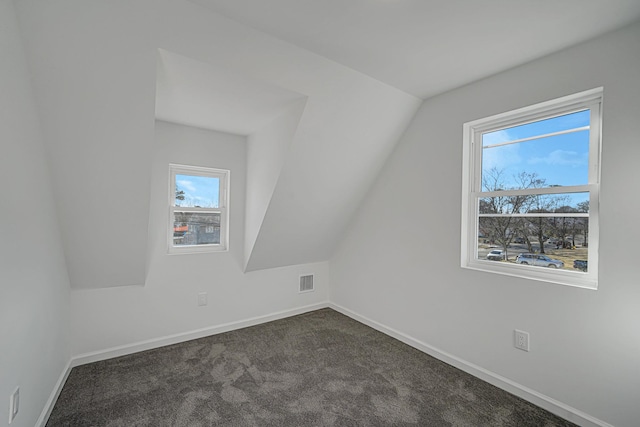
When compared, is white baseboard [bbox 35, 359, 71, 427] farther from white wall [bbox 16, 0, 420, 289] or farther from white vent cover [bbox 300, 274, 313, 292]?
white vent cover [bbox 300, 274, 313, 292]

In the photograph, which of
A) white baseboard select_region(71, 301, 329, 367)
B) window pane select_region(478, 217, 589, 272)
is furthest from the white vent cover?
window pane select_region(478, 217, 589, 272)

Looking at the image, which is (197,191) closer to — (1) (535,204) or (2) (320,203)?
(2) (320,203)

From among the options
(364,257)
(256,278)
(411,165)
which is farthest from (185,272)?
(411,165)

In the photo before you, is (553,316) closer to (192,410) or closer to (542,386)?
(542,386)

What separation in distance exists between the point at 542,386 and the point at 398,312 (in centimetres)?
127

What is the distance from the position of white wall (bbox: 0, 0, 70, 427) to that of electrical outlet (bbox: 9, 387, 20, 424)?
4 centimetres

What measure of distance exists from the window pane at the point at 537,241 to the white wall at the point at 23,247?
10.1 feet

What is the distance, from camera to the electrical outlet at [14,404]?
1.38 metres

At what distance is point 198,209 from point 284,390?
1993mm

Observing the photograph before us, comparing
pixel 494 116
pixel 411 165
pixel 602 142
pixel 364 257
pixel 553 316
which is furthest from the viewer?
pixel 364 257

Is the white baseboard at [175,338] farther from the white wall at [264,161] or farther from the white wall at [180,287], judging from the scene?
the white wall at [264,161]

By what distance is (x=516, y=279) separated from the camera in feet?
6.83

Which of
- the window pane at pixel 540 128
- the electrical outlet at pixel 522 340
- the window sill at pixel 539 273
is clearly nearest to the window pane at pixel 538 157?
the window pane at pixel 540 128

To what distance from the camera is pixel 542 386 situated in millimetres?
1933
